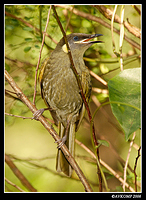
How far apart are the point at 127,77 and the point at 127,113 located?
18 centimetres

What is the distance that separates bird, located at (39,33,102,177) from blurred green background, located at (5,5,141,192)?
112 mm

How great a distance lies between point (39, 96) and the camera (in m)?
1.88

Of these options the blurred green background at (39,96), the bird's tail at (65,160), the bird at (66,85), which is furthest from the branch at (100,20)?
the bird's tail at (65,160)

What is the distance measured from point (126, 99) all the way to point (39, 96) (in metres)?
0.91

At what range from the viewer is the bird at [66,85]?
5.25ft

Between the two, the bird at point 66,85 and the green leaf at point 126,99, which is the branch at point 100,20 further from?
the green leaf at point 126,99


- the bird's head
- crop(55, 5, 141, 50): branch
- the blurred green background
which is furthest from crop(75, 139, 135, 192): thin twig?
crop(55, 5, 141, 50): branch

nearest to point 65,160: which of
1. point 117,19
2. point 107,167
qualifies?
point 107,167

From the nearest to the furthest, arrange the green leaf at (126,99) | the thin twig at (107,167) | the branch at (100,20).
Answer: the green leaf at (126,99) → the thin twig at (107,167) → the branch at (100,20)

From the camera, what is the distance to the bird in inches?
63.0

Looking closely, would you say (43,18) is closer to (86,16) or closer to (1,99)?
(86,16)

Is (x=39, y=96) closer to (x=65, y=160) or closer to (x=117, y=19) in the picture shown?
(x=65, y=160)

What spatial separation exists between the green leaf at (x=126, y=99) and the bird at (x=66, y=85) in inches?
17.9
